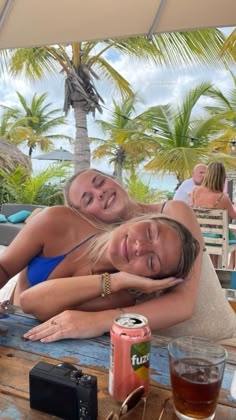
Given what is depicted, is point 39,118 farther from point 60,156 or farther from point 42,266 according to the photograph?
point 42,266

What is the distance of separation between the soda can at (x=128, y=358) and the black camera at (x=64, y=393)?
3.2 inches

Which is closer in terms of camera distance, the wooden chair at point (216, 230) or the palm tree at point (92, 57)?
the wooden chair at point (216, 230)

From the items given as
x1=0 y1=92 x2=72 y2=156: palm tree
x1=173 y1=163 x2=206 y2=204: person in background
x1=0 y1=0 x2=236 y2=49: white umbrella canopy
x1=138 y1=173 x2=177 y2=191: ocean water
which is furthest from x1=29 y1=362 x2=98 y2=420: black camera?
x1=0 y1=92 x2=72 y2=156: palm tree

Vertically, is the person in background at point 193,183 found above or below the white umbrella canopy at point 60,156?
below

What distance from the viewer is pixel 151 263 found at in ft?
4.33

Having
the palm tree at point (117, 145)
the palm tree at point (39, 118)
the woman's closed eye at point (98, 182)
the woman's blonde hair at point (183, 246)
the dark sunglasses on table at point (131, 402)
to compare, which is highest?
the palm tree at point (39, 118)

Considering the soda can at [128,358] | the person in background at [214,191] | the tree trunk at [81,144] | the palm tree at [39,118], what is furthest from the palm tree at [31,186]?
the palm tree at [39,118]

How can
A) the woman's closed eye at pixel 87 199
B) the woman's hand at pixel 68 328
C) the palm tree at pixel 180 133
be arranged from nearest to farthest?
the woman's hand at pixel 68 328, the woman's closed eye at pixel 87 199, the palm tree at pixel 180 133

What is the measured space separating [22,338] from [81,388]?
48 centimetres

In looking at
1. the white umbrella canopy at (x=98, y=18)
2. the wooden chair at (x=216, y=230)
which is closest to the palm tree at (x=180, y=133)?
the wooden chair at (x=216, y=230)

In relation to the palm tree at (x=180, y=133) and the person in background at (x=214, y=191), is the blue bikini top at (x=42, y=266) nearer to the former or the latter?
the person in background at (x=214, y=191)

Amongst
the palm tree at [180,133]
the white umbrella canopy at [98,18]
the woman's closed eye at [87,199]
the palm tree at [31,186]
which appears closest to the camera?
the woman's closed eye at [87,199]

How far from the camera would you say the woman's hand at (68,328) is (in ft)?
3.84

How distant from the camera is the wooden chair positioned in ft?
12.9
